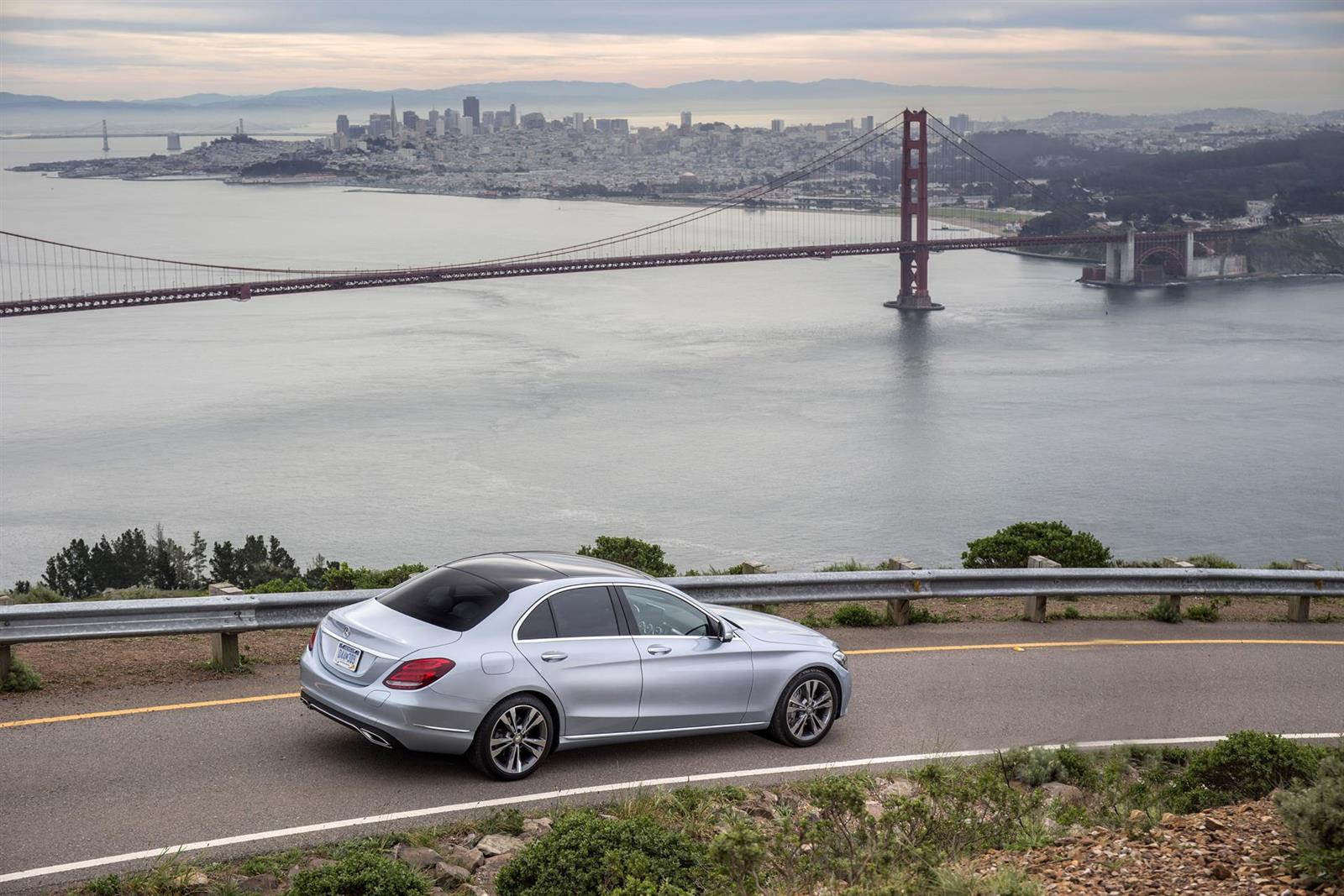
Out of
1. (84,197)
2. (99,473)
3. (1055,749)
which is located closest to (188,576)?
(99,473)

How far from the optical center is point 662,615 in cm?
780

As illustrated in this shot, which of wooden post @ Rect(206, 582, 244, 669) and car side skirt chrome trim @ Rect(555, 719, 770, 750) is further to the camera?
wooden post @ Rect(206, 582, 244, 669)

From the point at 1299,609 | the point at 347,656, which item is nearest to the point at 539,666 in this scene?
the point at 347,656

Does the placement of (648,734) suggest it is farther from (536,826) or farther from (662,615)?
(536,826)

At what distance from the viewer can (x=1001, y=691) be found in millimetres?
9789

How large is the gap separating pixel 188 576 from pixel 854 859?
31722 millimetres

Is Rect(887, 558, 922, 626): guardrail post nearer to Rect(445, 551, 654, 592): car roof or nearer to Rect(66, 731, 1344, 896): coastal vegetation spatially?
Rect(66, 731, 1344, 896): coastal vegetation

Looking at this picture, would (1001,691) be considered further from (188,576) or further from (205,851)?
(188,576)

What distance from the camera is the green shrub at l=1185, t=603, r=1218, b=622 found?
13.2m

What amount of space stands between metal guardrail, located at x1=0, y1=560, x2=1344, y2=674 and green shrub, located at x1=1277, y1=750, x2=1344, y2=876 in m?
5.02

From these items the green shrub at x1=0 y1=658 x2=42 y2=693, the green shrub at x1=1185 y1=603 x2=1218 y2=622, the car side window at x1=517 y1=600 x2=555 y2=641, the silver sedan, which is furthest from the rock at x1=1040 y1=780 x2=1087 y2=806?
the green shrub at x1=1185 y1=603 x2=1218 y2=622

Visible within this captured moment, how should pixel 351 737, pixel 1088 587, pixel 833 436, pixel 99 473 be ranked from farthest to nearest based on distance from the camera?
pixel 833 436 → pixel 99 473 → pixel 1088 587 → pixel 351 737

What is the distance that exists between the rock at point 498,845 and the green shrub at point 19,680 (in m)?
3.55

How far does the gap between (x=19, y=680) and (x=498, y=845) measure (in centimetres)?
375
